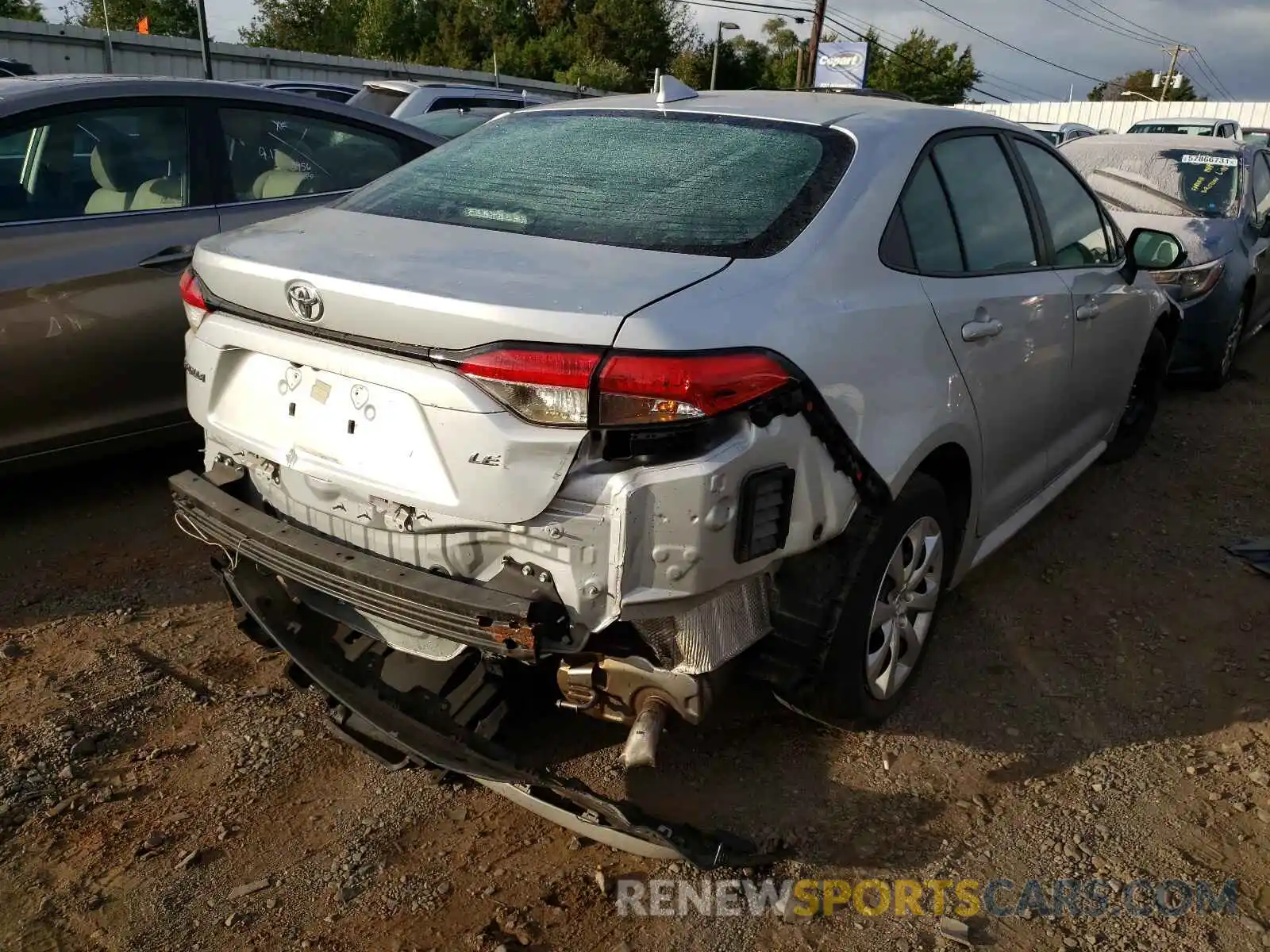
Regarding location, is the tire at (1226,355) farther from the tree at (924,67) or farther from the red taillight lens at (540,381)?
the tree at (924,67)

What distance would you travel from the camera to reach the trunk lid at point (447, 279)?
210 cm

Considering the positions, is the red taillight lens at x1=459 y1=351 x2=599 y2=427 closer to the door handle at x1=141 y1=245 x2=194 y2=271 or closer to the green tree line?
the door handle at x1=141 y1=245 x2=194 y2=271

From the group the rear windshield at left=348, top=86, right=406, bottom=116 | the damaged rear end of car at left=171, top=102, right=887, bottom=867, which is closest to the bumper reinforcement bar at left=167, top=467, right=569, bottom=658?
the damaged rear end of car at left=171, top=102, right=887, bottom=867

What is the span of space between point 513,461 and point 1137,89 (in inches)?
3454

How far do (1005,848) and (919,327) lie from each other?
1.33 meters

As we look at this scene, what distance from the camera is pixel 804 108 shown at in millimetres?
3105

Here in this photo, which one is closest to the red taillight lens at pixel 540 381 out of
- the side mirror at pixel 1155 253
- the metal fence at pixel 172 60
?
the side mirror at pixel 1155 253

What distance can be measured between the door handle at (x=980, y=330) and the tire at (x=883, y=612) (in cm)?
42

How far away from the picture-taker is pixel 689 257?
235 cm

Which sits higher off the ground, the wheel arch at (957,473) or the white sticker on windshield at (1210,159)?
the white sticker on windshield at (1210,159)

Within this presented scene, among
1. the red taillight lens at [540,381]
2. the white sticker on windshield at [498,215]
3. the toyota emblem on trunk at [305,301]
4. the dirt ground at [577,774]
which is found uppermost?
the white sticker on windshield at [498,215]

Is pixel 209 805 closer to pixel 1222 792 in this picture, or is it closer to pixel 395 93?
pixel 1222 792

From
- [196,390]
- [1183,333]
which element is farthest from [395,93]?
[196,390]

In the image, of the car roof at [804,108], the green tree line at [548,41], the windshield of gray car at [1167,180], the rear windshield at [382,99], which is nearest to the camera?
the car roof at [804,108]
